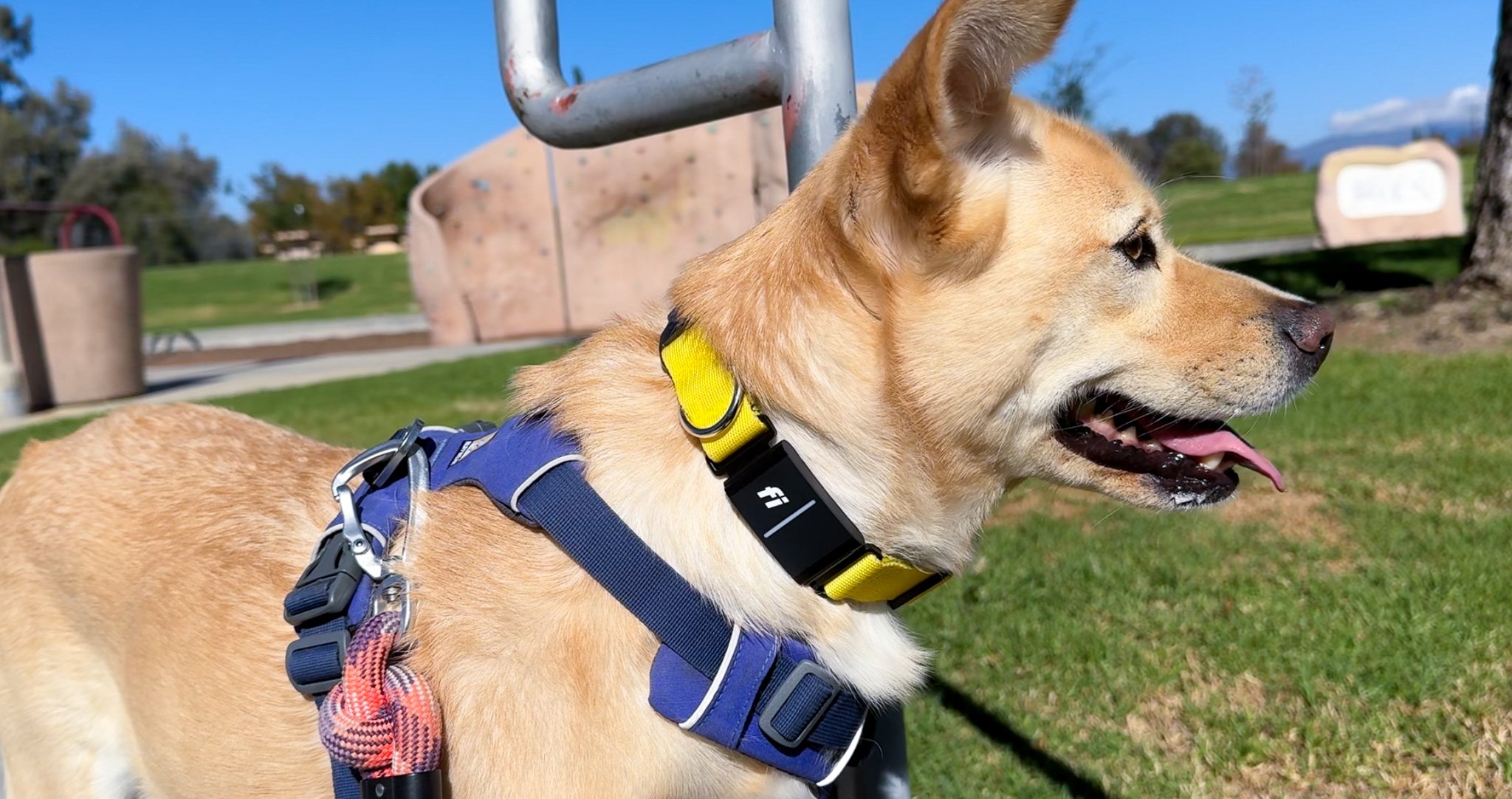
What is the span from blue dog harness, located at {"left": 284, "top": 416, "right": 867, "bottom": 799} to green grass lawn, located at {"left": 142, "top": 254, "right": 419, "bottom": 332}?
2905 centimetres

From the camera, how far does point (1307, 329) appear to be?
2123 mm

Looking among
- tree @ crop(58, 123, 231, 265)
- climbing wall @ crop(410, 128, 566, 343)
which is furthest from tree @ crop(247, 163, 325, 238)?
climbing wall @ crop(410, 128, 566, 343)

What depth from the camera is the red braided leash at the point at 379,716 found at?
1.75m

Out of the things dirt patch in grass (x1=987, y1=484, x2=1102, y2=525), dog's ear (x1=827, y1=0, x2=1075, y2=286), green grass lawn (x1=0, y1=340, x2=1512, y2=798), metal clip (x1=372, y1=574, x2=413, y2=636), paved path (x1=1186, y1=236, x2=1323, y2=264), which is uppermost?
paved path (x1=1186, y1=236, x2=1323, y2=264)

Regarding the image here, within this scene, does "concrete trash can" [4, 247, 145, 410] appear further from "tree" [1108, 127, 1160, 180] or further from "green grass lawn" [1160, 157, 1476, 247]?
"green grass lawn" [1160, 157, 1476, 247]

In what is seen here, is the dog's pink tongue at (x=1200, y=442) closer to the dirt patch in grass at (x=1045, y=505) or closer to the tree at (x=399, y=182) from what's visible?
the dirt patch in grass at (x=1045, y=505)

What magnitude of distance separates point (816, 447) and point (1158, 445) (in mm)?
779

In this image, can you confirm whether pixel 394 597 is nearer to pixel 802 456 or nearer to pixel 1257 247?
pixel 802 456

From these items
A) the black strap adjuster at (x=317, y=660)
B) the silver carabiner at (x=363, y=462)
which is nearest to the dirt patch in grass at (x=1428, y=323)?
the silver carabiner at (x=363, y=462)

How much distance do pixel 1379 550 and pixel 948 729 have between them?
7.02 feet

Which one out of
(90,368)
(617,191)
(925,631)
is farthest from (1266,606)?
(617,191)

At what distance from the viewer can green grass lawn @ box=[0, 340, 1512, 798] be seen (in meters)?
2.99

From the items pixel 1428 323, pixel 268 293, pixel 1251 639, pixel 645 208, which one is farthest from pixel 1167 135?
pixel 268 293

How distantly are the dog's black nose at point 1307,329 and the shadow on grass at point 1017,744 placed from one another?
1460 mm
